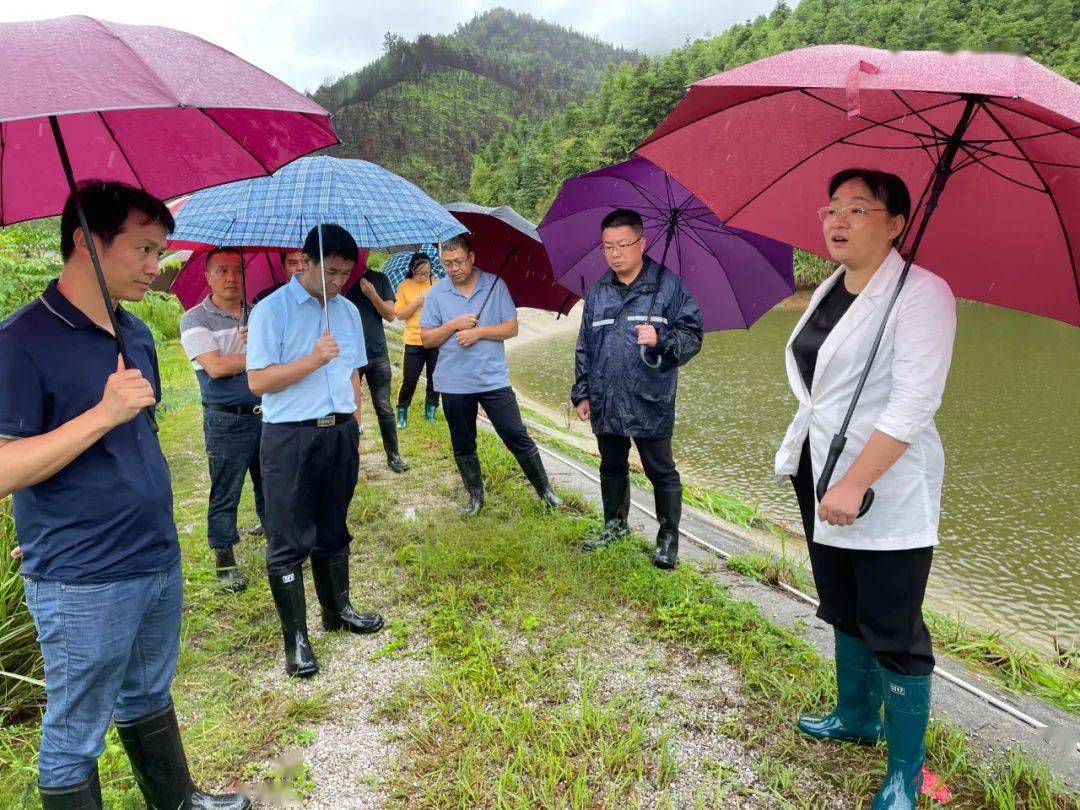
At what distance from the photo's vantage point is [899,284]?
176 cm

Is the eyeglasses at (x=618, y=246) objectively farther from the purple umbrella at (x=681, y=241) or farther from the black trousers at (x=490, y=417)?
the black trousers at (x=490, y=417)

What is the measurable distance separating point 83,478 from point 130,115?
1.28 metres

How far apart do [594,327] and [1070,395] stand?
8.94m

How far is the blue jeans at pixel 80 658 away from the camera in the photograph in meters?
1.58

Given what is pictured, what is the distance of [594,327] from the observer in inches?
142

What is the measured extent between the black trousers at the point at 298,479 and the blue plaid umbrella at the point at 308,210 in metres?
0.82

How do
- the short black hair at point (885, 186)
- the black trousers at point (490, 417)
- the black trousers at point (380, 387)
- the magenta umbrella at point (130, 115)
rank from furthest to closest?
the black trousers at point (380, 387), the black trousers at point (490, 417), the short black hair at point (885, 186), the magenta umbrella at point (130, 115)

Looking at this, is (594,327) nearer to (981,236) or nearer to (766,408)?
(981,236)

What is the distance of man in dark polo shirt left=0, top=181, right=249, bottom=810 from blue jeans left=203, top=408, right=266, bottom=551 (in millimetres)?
1821

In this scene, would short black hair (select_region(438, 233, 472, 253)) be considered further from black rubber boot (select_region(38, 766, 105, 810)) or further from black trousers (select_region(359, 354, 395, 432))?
black rubber boot (select_region(38, 766, 105, 810))

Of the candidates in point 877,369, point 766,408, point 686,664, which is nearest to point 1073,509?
point 766,408

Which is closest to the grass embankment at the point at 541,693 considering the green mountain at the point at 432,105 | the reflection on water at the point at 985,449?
the reflection on water at the point at 985,449

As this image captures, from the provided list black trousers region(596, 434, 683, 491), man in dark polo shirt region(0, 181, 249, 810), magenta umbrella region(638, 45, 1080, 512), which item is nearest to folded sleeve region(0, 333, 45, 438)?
man in dark polo shirt region(0, 181, 249, 810)

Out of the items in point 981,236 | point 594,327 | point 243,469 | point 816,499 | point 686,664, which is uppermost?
point 981,236
